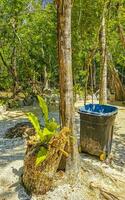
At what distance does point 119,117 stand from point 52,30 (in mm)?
4847

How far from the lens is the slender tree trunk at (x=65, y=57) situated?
11.9 ft

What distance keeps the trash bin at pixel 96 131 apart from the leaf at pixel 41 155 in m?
1.39

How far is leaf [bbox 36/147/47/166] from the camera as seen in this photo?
11.7 ft

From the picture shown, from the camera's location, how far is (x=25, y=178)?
3857 mm

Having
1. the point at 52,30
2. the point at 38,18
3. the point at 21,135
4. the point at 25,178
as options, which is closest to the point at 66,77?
the point at 25,178

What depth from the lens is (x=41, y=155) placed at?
3.68 metres

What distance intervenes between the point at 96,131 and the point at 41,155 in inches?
59.4

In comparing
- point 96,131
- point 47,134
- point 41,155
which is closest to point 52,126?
point 47,134

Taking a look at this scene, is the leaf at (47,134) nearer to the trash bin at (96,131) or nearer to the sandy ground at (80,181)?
the sandy ground at (80,181)

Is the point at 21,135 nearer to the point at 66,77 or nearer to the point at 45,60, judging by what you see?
the point at 66,77

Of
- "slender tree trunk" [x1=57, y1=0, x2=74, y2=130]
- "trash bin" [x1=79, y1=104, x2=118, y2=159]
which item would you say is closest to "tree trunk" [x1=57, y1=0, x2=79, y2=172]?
"slender tree trunk" [x1=57, y1=0, x2=74, y2=130]

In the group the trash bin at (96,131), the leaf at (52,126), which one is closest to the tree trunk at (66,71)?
the leaf at (52,126)

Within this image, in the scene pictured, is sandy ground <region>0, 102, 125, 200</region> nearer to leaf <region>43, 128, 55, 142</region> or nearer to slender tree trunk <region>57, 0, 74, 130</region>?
leaf <region>43, 128, 55, 142</region>

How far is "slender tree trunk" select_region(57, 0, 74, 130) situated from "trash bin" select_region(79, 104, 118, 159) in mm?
1163
